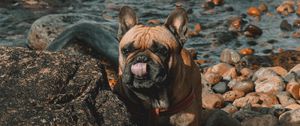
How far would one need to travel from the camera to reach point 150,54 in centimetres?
530

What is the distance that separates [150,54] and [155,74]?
26 centimetres

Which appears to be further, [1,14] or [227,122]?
[1,14]

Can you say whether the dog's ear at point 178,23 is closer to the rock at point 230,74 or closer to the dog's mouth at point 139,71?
the dog's mouth at point 139,71

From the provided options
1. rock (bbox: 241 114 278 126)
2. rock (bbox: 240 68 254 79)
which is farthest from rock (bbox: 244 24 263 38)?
rock (bbox: 241 114 278 126)

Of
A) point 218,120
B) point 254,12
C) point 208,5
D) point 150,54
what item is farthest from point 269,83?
point 208,5

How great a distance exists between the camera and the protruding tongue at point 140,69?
5.11 metres

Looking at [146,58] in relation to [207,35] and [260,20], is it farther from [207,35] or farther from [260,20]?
[260,20]

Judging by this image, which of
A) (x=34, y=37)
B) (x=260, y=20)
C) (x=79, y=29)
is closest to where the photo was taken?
(x=79, y=29)

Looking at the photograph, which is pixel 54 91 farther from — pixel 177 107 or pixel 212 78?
pixel 212 78

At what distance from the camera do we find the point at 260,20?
669 inches

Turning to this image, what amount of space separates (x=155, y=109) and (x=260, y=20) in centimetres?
1187

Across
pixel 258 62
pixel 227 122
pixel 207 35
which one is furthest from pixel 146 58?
pixel 207 35

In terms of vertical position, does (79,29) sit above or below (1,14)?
above

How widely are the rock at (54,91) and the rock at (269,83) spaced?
5.98 meters
